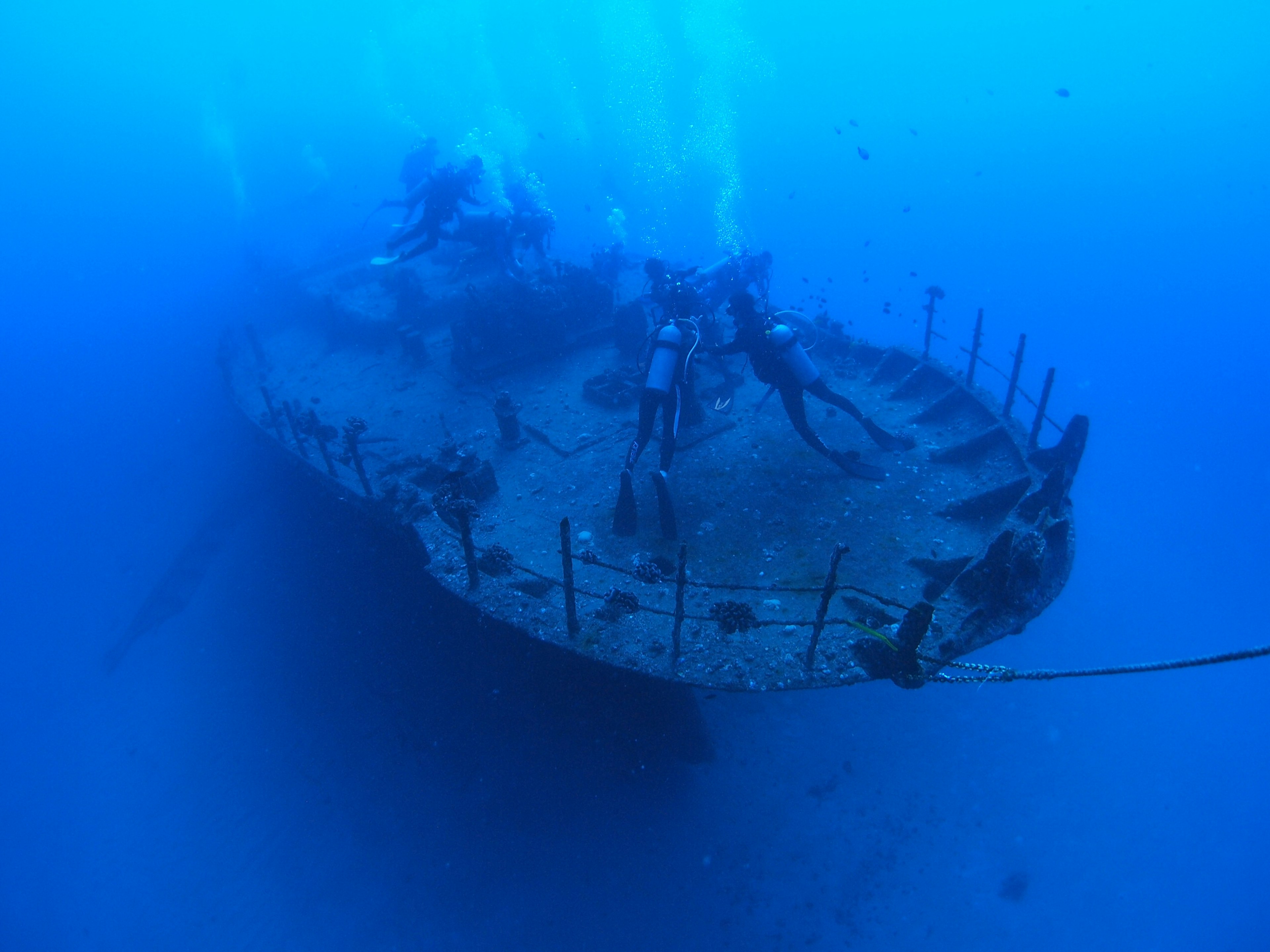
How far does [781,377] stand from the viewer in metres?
8.20

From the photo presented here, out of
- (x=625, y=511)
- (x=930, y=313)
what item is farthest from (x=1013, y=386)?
(x=625, y=511)

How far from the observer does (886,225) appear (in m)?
59.8

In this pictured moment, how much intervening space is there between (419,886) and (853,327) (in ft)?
155

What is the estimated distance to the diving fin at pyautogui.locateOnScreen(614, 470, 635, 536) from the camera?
751 cm

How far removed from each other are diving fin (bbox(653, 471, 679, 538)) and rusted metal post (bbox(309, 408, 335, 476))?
5.17 meters

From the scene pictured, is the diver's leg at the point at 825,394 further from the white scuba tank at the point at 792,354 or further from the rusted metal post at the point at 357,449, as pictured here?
the rusted metal post at the point at 357,449

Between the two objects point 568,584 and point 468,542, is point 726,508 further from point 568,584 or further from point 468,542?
point 468,542

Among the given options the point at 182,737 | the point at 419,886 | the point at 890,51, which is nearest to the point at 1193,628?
the point at 419,886

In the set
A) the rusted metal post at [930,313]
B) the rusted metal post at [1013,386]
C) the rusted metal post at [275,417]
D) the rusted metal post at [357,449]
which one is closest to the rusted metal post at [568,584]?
the rusted metal post at [357,449]

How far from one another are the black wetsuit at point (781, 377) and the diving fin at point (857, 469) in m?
0.11

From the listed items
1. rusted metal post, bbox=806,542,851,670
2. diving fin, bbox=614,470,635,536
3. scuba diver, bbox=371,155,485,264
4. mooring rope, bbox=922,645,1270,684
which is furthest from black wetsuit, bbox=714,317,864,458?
scuba diver, bbox=371,155,485,264

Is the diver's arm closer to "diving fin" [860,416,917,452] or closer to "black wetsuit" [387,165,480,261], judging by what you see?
"diving fin" [860,416,917,452]

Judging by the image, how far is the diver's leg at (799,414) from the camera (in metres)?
8.23

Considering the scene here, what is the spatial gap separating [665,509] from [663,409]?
1.45m
